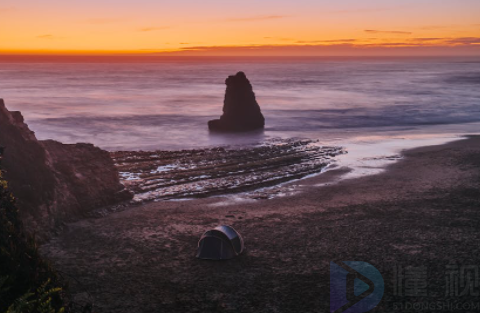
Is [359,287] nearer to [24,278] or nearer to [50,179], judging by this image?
[24,278]

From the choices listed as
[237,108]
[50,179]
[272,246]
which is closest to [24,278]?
[272,246]

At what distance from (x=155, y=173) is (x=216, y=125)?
17232 mm

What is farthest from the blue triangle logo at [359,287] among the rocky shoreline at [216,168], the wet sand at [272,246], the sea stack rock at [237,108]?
Result: the sea stack rock at [237,108]

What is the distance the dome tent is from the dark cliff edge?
16.3 ft

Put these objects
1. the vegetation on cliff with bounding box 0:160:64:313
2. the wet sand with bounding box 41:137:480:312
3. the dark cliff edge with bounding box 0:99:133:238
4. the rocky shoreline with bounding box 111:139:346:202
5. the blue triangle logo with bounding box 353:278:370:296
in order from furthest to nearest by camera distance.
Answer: the rocky shoreline with bounding box 111:139:346:202
the dark cliff edge with bounding box 0:99:133:238
the blue triangle logo with bounding box 353:278:370:296
the wet sand with bounding box 41:137:480:312
the vegetation on cliff with bounding box 0:160:64:313

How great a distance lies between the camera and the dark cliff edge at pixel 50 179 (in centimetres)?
1541

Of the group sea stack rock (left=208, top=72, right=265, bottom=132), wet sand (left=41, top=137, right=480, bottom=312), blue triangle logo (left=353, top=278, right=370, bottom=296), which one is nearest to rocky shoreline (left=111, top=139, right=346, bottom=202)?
wet sand (left=41, top=137, right=480, bottom=312)

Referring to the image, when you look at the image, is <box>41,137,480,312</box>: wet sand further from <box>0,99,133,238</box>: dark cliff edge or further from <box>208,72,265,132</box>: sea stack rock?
<box>208,72,265,132</box>: sea stack rock

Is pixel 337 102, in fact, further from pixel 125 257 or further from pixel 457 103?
pixel 125 257

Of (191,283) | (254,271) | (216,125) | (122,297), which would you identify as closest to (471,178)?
(254,271)

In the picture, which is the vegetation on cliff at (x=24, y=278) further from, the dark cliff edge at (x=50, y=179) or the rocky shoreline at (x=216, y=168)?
the rocky shoreline at (x=216, y=168)

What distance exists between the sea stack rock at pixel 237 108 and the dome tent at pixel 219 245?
2600 centimetres

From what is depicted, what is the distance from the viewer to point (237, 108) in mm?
40188

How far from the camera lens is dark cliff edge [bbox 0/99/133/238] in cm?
1541
